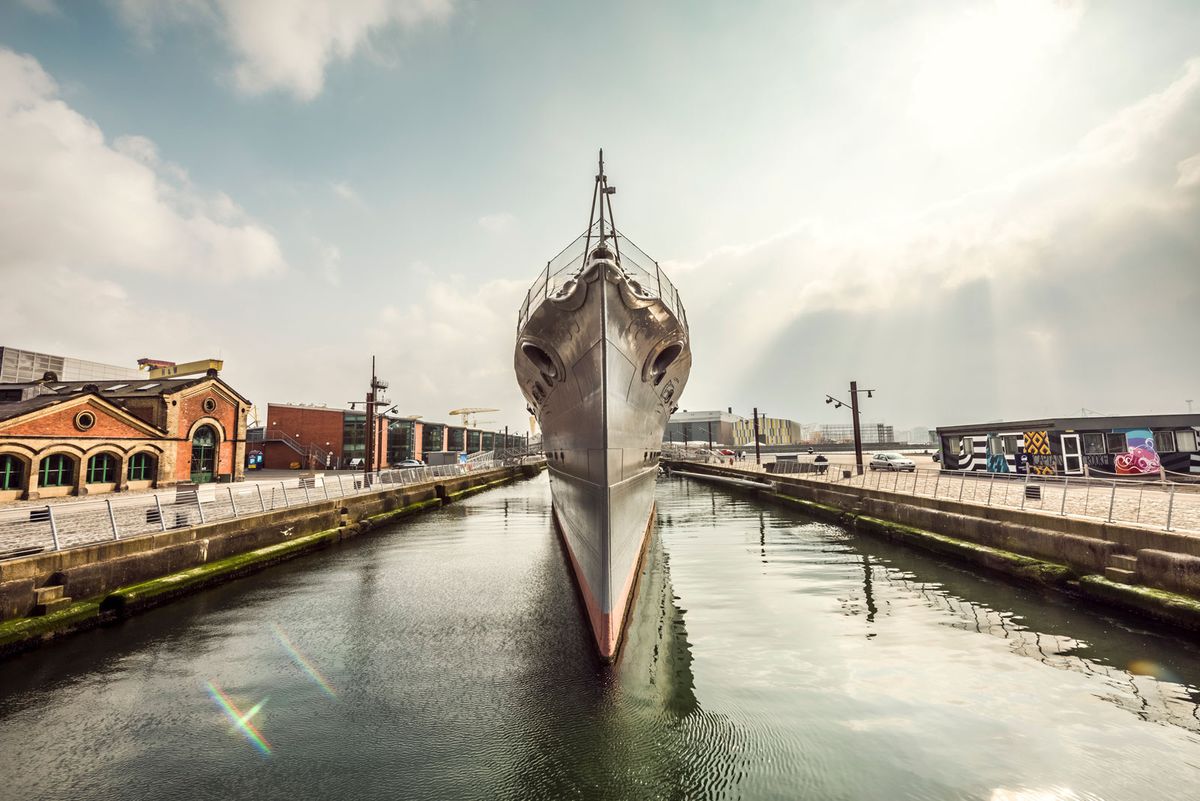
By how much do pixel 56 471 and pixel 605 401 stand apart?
91.3 ft

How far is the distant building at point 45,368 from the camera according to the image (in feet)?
130

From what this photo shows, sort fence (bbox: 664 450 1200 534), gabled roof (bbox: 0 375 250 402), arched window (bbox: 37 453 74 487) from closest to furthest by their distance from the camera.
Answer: fence (bbox: 664 450 1200 534) → arched window (bbox: 37 453 74 487) → gabled roof (bbox: 0 375 250 402)

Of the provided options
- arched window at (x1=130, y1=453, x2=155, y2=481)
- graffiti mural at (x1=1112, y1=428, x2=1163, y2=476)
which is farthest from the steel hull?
arched window at (x1=130, y1=453, x2=155, y2=481)

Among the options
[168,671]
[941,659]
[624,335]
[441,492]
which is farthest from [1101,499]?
[441,492]

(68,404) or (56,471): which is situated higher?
(68,404)

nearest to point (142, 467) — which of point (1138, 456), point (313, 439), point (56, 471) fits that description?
point (56, 471)

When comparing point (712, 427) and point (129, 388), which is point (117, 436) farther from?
point (712, 427)

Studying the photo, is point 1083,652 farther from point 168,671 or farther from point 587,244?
point 168,671

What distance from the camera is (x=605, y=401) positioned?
26.1 feet

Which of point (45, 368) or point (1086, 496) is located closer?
point (1086, 496)

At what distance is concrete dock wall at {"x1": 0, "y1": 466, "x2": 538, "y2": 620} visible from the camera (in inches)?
303

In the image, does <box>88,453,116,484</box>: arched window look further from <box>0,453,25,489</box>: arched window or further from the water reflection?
the water reflection

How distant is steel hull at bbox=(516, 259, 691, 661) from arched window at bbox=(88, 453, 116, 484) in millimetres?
24933

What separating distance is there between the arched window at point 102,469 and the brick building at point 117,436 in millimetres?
36
